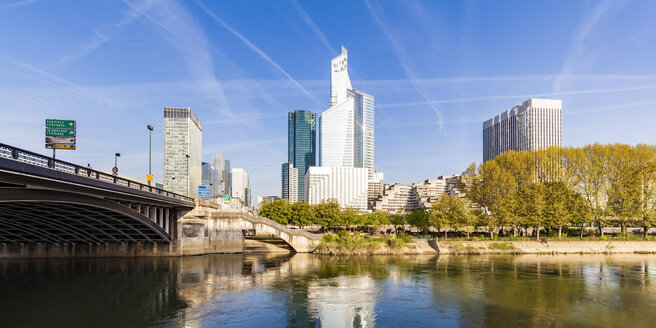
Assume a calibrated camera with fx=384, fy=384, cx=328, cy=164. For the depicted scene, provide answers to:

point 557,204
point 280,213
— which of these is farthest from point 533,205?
point 280,213

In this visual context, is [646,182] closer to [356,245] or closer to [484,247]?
[484,247]

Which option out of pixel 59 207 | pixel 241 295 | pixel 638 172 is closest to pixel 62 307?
pixel 59 207

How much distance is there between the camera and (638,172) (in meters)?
84.2

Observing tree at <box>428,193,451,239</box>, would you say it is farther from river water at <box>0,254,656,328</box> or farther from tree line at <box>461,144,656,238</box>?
river water at <box>0,254,656,328</box>

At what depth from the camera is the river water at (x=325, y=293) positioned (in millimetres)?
30734

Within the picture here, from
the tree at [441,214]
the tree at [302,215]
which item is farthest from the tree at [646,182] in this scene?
the tree at [302,215]

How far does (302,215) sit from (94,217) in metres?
70.7

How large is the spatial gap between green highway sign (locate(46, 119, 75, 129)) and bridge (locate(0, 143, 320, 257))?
4.79 metres

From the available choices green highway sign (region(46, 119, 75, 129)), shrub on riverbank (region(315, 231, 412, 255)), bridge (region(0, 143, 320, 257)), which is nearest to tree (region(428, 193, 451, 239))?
shrub on riverbank (region(315, 231, 412, 255))

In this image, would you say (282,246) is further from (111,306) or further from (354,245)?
(111,306)

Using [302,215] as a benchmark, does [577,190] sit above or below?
above

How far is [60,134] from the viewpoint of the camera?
126 ft

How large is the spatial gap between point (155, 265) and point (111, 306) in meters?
25.4

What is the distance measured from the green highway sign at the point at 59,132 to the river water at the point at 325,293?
1624 cm
